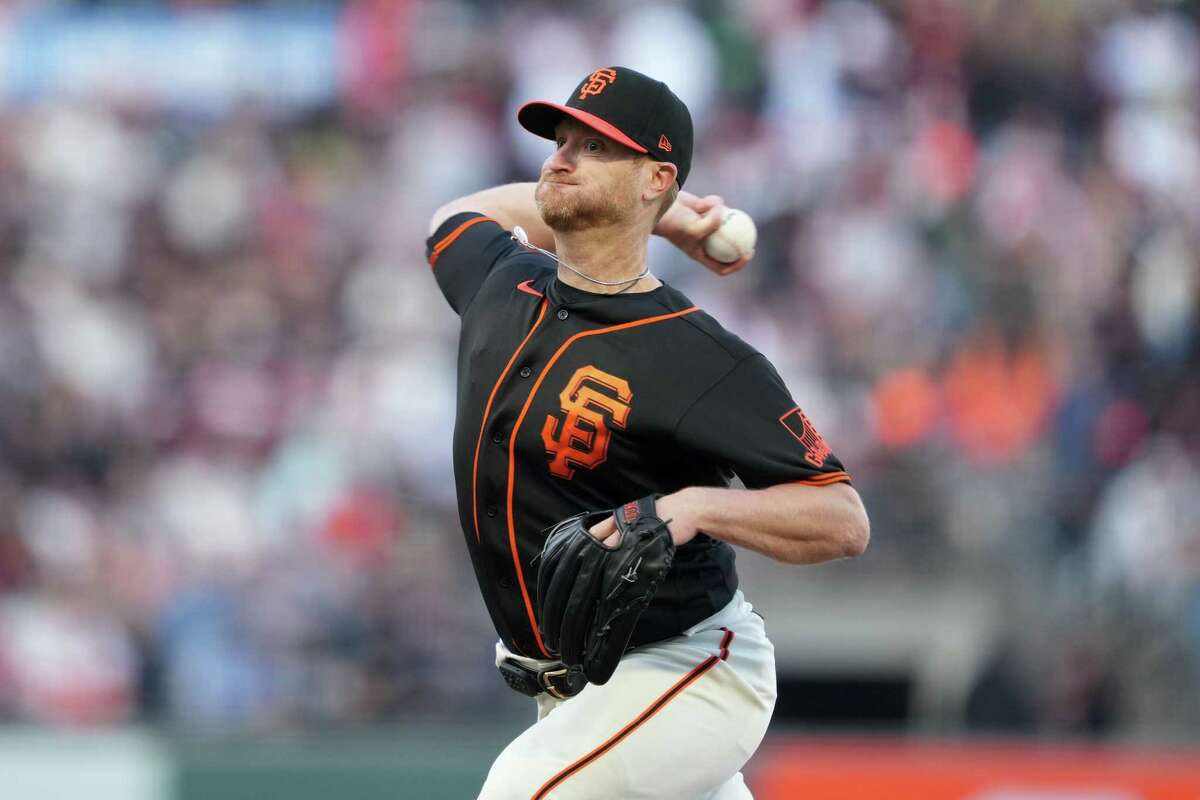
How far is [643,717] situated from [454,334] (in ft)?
23.7

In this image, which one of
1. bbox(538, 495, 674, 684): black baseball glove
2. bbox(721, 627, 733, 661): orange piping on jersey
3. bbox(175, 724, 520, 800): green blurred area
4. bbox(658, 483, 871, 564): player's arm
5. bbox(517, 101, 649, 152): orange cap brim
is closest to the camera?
bbox(538, 495, 674, 684): black baseball glove

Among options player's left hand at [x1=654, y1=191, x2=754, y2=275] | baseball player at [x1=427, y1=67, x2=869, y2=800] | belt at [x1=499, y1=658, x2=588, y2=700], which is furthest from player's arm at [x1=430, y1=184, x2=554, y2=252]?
belt at [x1=499, y1=658, x2=588, y2=700]

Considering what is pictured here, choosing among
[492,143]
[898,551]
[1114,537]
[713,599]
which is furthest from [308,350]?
[713,599]

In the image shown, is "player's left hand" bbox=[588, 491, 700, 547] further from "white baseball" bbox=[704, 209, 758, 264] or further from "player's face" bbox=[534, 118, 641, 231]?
"white baseball" bbox=[704, 209, 758, 264]

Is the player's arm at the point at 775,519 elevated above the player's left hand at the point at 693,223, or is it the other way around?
the player's left hand at the point at 693,223

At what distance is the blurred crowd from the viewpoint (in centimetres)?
930

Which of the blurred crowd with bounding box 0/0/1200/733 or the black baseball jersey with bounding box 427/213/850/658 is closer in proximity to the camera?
the black baseball jersey with bounding box 427/213/850/658

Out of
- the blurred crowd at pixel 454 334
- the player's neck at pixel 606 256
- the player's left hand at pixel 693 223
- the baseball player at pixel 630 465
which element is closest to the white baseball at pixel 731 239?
the player's left hand at pixel 693 223

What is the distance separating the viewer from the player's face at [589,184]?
13.5ft

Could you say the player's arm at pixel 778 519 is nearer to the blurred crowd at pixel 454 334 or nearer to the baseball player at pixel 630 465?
the baseball player at pixel 630 465

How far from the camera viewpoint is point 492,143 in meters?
12.4

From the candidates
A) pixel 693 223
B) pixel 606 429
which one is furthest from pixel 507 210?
pixel 606 429

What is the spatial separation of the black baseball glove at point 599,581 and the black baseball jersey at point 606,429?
21 centimetres

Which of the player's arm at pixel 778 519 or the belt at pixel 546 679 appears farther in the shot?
the belt at pixel 546 679
